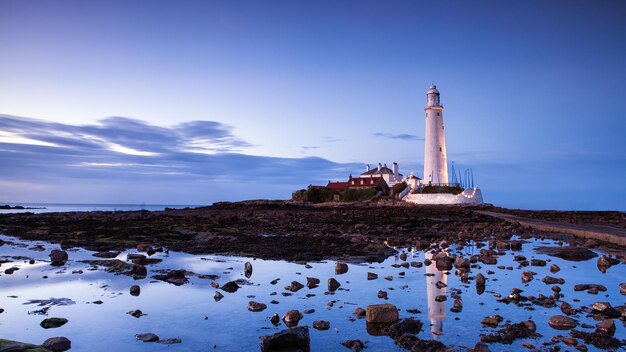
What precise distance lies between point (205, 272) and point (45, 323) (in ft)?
20.6

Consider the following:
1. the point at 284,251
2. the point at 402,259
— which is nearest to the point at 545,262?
the point at 402,259

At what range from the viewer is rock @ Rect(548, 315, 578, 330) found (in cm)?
802

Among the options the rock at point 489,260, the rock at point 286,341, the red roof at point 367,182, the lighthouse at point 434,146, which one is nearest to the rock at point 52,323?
the rock at point 286,341

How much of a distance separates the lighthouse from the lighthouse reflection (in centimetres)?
5742

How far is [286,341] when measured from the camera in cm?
706

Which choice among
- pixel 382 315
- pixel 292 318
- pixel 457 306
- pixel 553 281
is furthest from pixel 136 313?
pixel 553 281

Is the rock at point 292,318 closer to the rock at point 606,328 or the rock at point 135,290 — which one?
the rock at point 135,290

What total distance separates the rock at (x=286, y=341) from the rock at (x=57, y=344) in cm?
350

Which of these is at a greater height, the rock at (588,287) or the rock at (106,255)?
the rock at (588,287)

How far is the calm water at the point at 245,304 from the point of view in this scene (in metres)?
7.73

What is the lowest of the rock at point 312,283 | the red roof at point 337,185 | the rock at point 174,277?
the rock at point 174,277

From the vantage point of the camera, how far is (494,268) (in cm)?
1472

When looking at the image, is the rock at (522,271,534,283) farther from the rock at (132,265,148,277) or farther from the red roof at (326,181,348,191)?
the red roof at (326,181,348,191)

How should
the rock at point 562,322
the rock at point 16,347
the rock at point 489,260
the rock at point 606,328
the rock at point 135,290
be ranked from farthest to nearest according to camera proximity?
the rock at point 489,260 → the rock at point 135,290 → the rock at point 562,322 → the rock at point 606,328 → the rock at point 16,347
